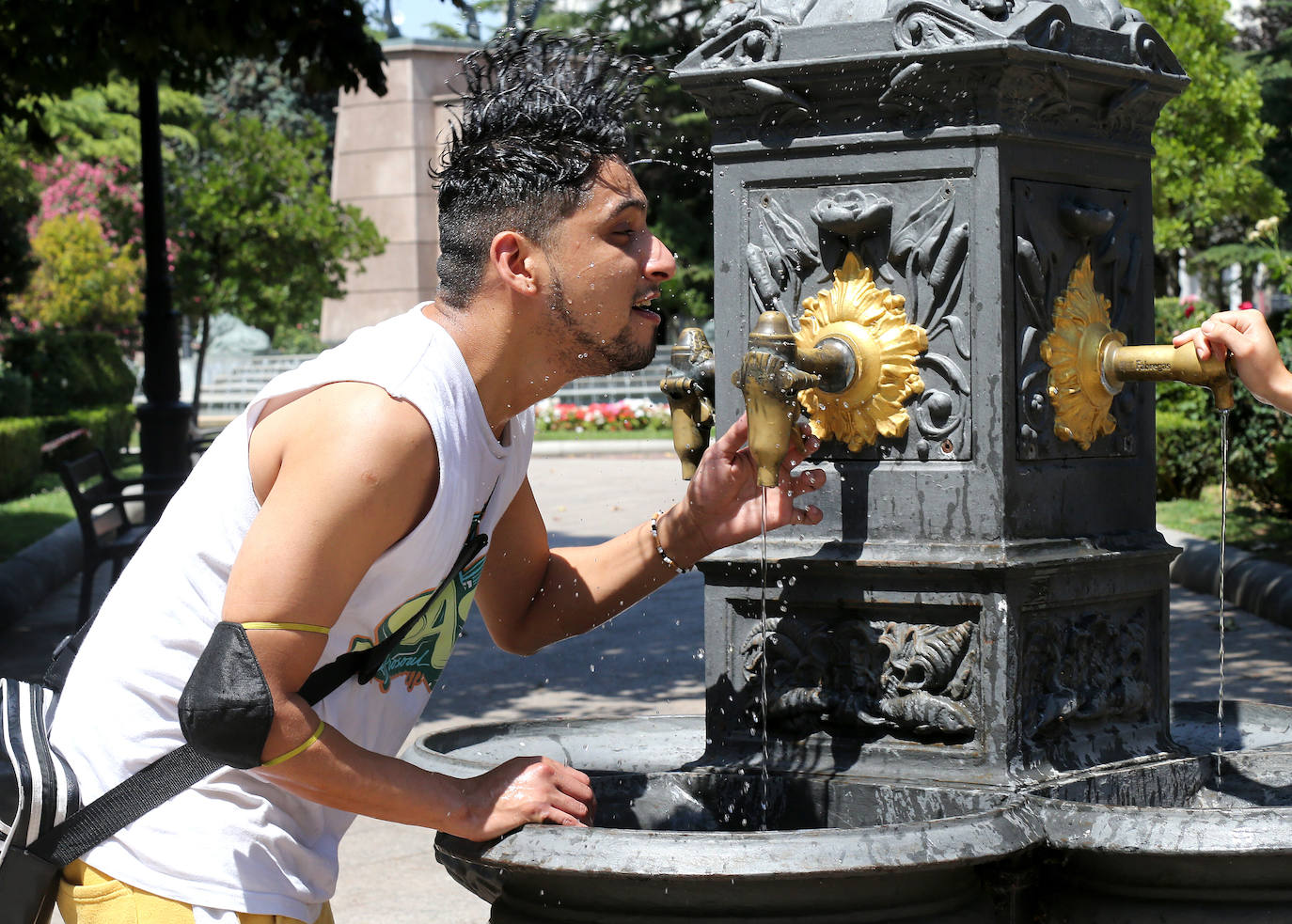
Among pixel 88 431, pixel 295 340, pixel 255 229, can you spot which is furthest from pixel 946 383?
pixel 295 340

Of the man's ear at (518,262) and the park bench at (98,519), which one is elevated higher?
the man's ear at (518,262)

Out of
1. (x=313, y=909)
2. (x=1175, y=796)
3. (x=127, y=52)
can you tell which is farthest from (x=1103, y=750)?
(x=127, y=52)

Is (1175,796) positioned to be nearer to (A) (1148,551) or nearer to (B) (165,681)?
(A) (1148,551)

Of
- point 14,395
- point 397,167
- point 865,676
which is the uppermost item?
point 397,167

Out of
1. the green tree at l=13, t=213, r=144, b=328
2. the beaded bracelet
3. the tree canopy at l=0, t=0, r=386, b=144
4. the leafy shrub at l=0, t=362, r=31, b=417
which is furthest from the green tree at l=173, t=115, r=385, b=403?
the beaded bracelet

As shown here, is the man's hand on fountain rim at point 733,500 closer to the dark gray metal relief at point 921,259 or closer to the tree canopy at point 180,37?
the dark gray metal relief at point 921,259

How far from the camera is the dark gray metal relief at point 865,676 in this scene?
7.95 ft

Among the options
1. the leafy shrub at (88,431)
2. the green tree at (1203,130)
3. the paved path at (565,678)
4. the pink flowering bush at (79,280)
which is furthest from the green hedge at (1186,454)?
Result: the pink flowering bush at (79,280)

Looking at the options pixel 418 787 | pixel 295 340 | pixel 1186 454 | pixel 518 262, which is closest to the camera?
pixel 418 787

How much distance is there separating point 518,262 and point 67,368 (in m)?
22.2

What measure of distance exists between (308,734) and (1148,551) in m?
1.46

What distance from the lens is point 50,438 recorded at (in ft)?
65.8

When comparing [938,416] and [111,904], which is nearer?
[111,904]

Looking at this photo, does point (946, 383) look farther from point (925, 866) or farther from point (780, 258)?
point (925, 866)
